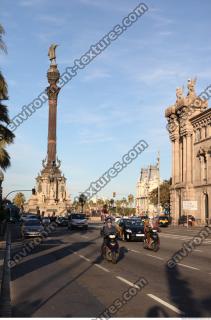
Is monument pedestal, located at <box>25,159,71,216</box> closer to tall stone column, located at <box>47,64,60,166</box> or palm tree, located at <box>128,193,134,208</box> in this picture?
tall stone column, located at <box>47,64,60,166</box>

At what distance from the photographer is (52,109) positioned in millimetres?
102125

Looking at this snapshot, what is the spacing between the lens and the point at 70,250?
25906 millimetres

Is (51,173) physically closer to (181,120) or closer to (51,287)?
(181,120)

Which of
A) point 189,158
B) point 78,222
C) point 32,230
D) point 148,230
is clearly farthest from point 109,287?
point 189,158

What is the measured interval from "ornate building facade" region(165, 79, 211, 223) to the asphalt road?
47.4 m

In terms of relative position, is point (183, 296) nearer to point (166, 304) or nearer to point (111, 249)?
point (166, 304)

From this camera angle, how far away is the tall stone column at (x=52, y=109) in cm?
10069

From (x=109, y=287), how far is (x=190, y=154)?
62.1 meters

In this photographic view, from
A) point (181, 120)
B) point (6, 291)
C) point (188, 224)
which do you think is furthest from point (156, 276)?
point (181, 120)

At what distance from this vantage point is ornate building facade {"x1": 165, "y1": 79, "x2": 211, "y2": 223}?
221 ft

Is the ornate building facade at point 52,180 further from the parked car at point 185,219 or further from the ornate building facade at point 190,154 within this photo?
the parked car at point 185,219

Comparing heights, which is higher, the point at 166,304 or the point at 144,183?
the point at 144,183

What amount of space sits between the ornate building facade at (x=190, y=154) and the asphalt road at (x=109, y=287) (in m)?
47.4

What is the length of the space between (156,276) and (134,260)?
5170mm
